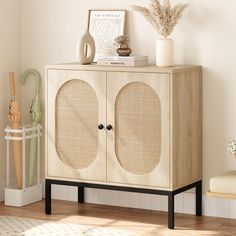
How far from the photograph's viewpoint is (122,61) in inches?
198

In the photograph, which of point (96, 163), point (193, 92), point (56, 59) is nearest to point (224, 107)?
point (193, 92)

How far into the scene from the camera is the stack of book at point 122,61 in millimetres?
5008

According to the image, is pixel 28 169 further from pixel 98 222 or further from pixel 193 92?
pixel 193 92

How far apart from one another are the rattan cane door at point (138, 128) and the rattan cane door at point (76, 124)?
69 millimetres

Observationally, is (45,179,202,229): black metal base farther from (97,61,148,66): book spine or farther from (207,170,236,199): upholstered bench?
(97,61,148,66): book spine

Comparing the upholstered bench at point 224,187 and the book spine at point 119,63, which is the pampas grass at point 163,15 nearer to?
the book spine at point 119,63

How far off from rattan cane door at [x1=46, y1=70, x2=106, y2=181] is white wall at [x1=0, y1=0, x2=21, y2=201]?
56 cm

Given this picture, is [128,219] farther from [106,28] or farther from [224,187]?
[106,28]

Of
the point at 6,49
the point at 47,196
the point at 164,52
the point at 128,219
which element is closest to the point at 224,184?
the point at 128,219

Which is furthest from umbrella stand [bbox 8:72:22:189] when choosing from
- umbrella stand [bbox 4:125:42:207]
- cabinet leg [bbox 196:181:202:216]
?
cabinet leg [bbox 196:181:202:216]

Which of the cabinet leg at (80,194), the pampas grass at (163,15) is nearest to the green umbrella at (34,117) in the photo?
the cabinet leg at (80,194)

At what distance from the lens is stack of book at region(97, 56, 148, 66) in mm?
5008

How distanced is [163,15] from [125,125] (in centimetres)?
75

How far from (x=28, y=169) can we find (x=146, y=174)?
1.22 metres
